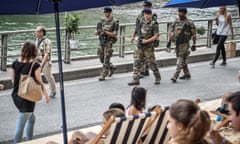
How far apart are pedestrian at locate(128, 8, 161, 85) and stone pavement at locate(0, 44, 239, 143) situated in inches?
10.8

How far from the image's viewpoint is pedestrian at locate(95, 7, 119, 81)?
33.6 ft

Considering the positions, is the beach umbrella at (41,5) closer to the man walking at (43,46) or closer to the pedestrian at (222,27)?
the man walking at (43,46)

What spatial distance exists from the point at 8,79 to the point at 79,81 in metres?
1.61

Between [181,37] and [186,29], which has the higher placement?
[186,29]

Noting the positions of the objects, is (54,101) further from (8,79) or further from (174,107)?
(174,107)

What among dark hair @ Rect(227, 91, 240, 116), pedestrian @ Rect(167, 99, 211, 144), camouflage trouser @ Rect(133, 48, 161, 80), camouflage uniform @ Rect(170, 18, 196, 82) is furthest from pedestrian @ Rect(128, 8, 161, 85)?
pedestrian @ Rect(167, 99, 211, 144)

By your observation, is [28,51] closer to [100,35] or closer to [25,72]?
[25,72]

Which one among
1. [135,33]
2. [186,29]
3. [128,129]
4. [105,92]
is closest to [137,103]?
[128,129]

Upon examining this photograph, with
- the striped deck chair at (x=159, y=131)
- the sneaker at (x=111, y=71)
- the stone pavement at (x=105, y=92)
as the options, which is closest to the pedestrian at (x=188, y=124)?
the striped deck chair at (x=159, y=131)

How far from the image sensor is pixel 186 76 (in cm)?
1057

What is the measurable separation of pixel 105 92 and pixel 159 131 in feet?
15.2

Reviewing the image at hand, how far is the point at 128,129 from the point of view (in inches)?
172

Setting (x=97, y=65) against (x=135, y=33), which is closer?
(x=135, y=33)

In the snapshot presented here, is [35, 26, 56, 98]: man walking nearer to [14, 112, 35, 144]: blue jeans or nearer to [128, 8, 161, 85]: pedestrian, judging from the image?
[128, 8, 161, 85]: pedestrian
